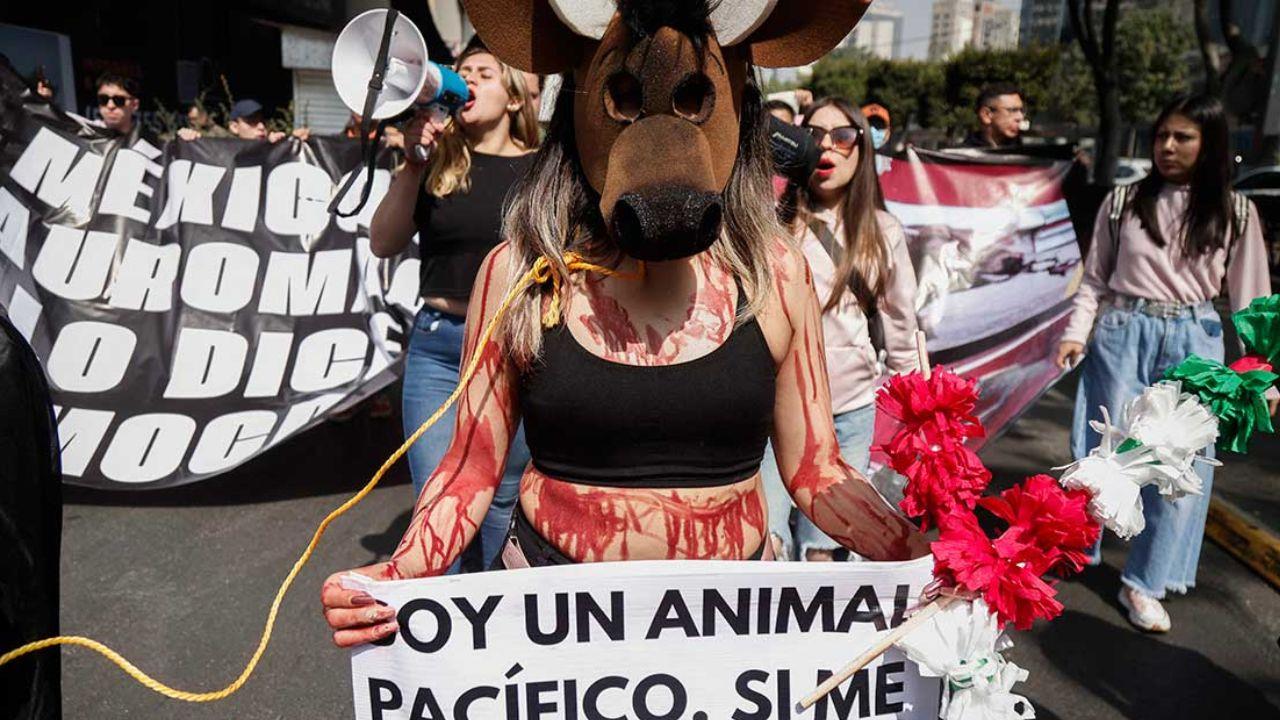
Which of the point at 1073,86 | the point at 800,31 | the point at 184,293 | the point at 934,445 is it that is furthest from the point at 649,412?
the point at 1073,86

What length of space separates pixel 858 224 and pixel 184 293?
3.59m

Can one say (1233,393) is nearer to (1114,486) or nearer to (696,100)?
(1114,486)

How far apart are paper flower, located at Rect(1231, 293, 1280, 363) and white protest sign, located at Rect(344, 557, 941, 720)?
0.70 m

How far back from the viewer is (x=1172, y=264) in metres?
3.65

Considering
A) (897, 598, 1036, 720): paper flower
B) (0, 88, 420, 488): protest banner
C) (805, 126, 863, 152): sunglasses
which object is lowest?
(0, 88, 420, 488): protest banner

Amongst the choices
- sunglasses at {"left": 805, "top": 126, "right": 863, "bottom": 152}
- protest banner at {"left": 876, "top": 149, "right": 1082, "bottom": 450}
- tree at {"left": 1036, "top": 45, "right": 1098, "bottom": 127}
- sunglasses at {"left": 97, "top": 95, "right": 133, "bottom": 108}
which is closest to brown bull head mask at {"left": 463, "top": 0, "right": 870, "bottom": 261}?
sunglasses at {"left": 805, "top": 126, "right": 863, "bottom": 152}

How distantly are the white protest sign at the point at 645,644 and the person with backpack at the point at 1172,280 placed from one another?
2610 millimetres

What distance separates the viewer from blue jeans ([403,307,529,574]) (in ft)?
9.12

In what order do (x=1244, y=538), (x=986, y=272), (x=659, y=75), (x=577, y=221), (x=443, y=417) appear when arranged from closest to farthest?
1. (x=659, y=75)
2. (x=577, y=221)
3. (x=443, y=417)
4. (x=1244, y=538)
5. (x=986, y=272)

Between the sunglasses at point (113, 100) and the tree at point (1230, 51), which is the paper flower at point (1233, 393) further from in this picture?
the tree at point (1230, 51)

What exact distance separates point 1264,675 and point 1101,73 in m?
15.6

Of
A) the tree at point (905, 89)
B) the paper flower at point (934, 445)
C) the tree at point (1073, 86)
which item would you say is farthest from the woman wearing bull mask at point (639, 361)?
the tree at point (905, 89)

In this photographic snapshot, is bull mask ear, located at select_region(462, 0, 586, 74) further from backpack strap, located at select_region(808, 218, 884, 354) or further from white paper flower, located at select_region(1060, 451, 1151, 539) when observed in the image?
backpack strap, located at select_region(808, 218, 884, 354)

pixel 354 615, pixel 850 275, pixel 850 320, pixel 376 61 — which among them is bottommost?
pixel 850 320
